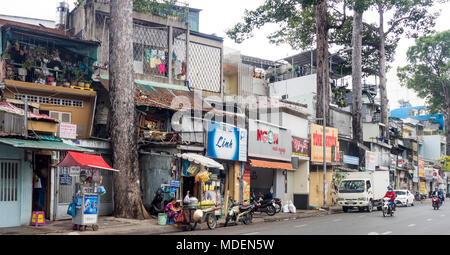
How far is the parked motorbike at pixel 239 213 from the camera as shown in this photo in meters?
20.1

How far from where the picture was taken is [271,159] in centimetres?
2803

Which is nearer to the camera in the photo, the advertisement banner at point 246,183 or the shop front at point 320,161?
the advertisement banner at point 246,183

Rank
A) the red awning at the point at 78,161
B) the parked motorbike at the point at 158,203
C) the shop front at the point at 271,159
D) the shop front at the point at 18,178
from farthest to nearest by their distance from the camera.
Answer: the shop front at the point at 271,159 → the parked motorbike at the point at 158,203 → the shop front at the point at 18,178 → the red awning at the point at 78,161

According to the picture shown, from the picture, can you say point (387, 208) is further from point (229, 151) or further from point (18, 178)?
point (18, 178)

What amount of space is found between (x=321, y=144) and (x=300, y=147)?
2.81 meters

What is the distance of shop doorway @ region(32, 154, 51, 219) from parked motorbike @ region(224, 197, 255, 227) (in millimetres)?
7342

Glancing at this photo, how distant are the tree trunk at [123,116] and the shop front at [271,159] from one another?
8.38 meters

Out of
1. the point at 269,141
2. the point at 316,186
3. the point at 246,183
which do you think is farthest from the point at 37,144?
the point at 316,186

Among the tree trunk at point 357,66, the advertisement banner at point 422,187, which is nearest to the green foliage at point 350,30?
the tree trunk at point 357,66

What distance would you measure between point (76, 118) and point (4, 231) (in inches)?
270

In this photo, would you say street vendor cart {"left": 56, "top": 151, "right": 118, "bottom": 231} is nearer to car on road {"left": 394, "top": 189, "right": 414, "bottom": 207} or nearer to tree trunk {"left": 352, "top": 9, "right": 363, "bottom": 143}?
tree trunk {"left": 352, "top": 9, "right": 363, "bottom": 143}

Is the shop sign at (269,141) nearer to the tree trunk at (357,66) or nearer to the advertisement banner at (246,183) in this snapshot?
the advertisement banner at (246,183)

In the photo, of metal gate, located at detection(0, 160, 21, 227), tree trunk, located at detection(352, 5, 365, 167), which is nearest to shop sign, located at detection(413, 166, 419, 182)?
tree trunk, located at detection(352, 5, 365, 167)

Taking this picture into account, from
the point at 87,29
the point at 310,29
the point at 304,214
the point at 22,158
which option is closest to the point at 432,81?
the point at 310,29
